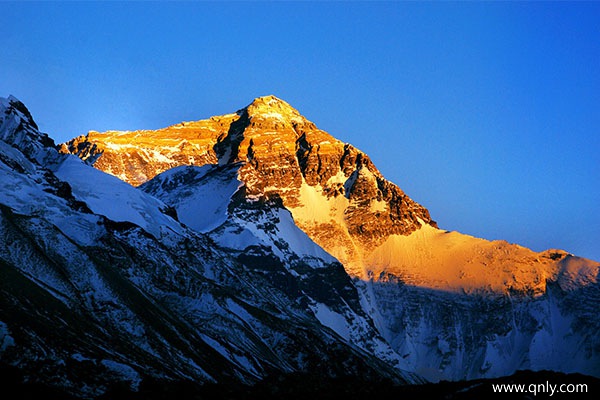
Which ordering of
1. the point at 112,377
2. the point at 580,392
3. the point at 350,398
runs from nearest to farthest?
the point at 580,392 → the point at 350,398 → the point at 112,377

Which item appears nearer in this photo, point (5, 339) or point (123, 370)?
point (5, 339)

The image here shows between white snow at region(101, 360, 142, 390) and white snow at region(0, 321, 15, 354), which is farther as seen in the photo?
white snow at region(101, 360, 142, 390)

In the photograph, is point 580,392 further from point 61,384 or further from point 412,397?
point 61,384

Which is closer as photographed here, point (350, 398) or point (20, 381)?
point (350, 398)

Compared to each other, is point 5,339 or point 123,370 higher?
point 5,339

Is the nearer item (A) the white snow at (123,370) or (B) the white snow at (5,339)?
(B) the white snow at (5,339)

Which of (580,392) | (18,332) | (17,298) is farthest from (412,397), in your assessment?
(17,298)

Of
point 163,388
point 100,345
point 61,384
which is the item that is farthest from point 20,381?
point 100,345

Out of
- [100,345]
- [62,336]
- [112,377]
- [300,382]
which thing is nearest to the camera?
[300,382]

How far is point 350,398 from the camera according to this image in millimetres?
114500

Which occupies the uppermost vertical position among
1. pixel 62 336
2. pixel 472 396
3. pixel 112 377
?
pixel 62 336

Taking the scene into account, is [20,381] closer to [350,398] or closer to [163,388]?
[163,388]

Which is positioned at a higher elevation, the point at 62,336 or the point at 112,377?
the point at 62,336

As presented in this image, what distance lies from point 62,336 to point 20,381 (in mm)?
47231
